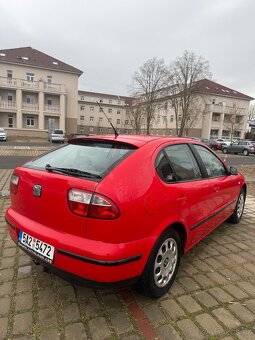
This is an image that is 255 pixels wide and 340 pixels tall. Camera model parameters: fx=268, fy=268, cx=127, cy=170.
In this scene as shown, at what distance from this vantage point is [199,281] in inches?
119

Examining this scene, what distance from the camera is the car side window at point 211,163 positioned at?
3666mm

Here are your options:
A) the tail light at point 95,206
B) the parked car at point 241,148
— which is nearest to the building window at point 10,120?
the parked car at point 241,148

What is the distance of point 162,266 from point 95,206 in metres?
1.06

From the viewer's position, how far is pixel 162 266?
105 inches

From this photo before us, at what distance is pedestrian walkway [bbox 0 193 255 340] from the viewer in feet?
7.29

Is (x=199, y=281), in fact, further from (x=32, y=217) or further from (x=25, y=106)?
(x=25, y=106)

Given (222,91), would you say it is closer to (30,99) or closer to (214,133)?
(214,133)

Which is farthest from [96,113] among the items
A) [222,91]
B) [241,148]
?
[241,148]

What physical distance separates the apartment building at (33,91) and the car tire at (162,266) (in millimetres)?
42212

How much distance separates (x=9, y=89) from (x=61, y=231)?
147 feet

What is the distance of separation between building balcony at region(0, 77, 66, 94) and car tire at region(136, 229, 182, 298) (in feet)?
143

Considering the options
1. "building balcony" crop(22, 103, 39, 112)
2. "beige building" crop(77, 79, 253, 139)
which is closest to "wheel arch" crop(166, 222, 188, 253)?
"building balcony" crop(22, 103, 39, 112)

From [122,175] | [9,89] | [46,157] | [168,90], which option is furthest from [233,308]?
[9,89]

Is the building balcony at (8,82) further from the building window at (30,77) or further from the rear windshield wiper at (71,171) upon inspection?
the rear windshield wiper at (71,171)
